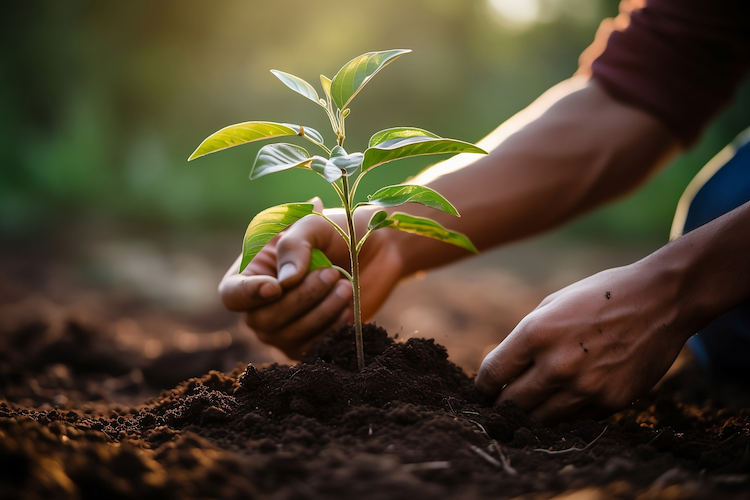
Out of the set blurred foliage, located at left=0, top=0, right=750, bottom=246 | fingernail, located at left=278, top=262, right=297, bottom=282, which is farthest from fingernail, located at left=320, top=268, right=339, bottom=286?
blurred foliage, located at left=0, top=0, right=750, bottom=246

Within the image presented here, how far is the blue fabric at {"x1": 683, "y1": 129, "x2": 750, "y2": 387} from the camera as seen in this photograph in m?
1.52

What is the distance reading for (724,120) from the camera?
182 inches

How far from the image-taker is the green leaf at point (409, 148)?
78cm

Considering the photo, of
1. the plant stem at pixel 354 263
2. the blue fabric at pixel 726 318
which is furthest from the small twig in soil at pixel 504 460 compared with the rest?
the blue fabric at pixel 726 318

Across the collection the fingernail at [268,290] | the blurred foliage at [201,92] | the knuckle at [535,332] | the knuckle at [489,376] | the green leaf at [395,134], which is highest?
the blurred foliage at [201,92]

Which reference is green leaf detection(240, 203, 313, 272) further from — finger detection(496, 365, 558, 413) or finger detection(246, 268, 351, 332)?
finger detection(496, 365, 558, 413)

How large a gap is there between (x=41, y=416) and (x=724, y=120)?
5503 mm

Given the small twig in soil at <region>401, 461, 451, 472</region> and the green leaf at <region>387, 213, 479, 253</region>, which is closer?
the small twig in soil at <region>401, 461, 451, 472</region>

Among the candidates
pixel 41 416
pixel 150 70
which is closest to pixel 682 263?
pixel 41 416

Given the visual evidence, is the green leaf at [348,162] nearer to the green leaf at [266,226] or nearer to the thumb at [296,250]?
the green leaf at [266,226]

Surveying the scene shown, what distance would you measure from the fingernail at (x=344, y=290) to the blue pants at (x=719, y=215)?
108 centimetres

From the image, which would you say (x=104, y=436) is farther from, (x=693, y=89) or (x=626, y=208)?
(x=626, y=208)

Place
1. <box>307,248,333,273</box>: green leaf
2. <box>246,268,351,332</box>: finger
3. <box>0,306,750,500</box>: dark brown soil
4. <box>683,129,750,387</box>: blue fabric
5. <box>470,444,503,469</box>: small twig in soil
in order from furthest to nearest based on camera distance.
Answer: <box>683,129,750,387</box>: blue fabric
<box>246,268,351,332</box>: finger
<box>307,248,333,273</box>: green leaf
<box>470,444,503,469</box>: small twig in soil
<box>0,306,750,500</box>: dark brown soil

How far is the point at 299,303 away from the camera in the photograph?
1.28m
